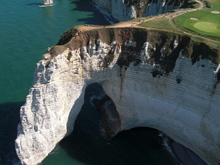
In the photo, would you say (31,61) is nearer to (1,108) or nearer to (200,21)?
(1,108)

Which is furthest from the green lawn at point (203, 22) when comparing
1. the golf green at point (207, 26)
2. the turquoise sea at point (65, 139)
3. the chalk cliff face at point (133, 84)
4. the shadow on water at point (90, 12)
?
the shadow on water at point (90, 12)

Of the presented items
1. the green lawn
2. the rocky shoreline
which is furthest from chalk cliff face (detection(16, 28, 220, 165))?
the green lawn

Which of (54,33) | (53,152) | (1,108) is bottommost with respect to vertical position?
(53,152)

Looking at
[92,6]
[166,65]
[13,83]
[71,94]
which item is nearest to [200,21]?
[166,65]

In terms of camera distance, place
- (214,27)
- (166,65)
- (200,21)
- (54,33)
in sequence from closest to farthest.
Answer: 1. (166,65)
2. (214,27)
3. (200,21)
4. (54,33)

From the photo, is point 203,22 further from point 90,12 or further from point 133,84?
point 90,12
